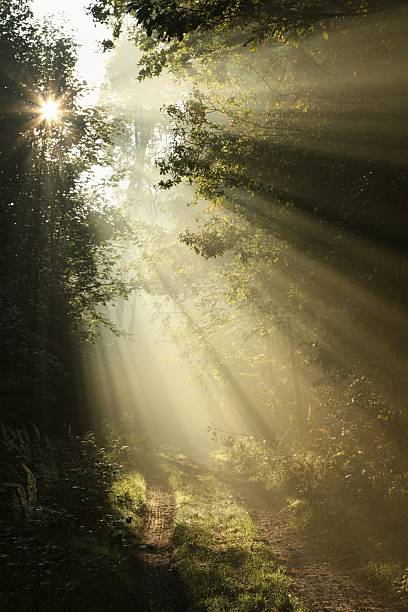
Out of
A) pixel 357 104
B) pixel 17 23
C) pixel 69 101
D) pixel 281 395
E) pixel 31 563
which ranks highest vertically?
pixel 17 23

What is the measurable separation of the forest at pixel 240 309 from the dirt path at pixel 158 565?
0.19 ft

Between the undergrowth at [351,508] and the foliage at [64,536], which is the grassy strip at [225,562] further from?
the undergrowth at [351,508]

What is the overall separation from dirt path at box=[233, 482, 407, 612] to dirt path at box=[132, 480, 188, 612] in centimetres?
209

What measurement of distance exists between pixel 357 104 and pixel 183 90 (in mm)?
24754

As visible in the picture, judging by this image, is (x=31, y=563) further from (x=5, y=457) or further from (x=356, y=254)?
(x=356, y=254)

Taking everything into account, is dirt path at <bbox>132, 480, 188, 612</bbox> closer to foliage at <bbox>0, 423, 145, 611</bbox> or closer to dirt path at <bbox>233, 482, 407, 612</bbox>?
foliage at <bbox>0, 423, 145, 611</bbox>

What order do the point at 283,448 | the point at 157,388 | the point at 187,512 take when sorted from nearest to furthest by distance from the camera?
1. the point at 187,512
2. the point at 283,448
3. the point at 157,388

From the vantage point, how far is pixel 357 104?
11.1 m

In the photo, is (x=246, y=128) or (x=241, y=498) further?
(x=241, y=498)

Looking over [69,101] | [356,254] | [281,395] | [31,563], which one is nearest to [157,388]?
[281,395]

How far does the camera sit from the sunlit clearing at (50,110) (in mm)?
21266

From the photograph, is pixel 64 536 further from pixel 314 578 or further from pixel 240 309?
pixel 240 309

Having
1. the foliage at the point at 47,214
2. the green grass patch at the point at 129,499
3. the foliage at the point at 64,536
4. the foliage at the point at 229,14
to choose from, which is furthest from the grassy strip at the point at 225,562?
the foliage at the point at 229,14

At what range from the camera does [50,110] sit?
21.5 metres
